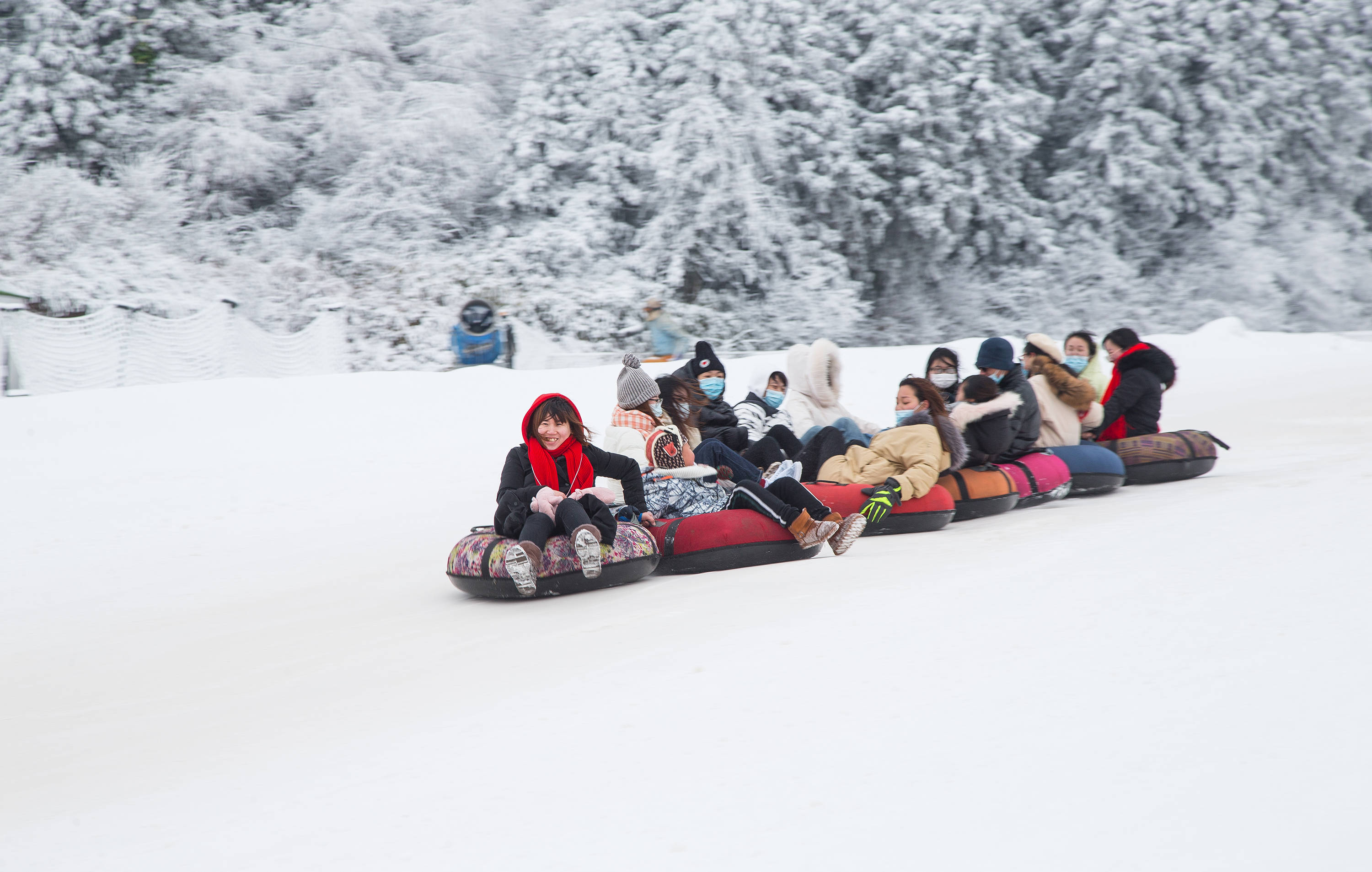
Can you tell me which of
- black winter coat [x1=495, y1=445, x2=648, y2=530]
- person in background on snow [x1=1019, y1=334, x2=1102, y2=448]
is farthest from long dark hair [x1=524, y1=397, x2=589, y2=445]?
person in background on snow [x1=1019, y1=334, x2=1102, y2=448]

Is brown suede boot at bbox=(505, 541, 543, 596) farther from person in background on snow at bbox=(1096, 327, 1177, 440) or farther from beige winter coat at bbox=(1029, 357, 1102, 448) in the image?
person in background on snow at bbox=(1096, 327, 1177, 440)

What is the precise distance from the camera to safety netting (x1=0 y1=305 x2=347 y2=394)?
1241cm

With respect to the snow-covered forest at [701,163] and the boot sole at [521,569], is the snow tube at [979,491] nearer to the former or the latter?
the boot sole at [521,569]

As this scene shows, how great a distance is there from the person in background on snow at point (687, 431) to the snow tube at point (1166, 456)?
3.70 metres

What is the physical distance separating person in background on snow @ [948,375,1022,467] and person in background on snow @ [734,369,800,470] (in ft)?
4.04

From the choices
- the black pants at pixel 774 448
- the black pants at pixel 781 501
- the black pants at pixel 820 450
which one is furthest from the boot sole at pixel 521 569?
the black pants at pixel 820 450

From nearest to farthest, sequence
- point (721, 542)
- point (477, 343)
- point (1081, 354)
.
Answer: point (721, 542) < point (1081, 354) < point (477, 343)

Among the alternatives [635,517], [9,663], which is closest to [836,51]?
[635,517]

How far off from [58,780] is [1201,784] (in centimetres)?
340

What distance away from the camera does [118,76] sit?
71.2 ft

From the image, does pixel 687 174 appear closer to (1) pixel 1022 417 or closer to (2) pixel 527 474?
(1) pixel 1022 417

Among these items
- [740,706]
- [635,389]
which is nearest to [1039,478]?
[635,389]

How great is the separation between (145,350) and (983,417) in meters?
11.1

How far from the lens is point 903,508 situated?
7113 mm
